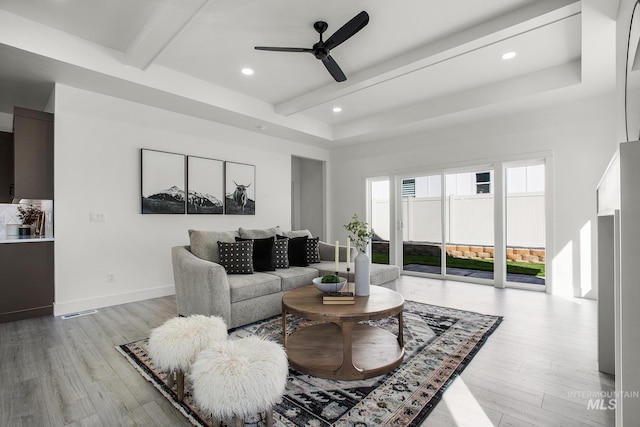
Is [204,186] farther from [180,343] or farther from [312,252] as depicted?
[180,343]

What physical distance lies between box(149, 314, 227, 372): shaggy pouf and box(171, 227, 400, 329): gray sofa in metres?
0.88

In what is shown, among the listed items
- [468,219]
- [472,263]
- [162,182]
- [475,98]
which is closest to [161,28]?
[162,182]

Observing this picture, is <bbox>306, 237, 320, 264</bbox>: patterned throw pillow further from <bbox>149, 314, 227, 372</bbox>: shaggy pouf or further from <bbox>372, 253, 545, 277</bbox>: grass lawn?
<bbox>372, 253, 545, 277</bbox>: grass lawn

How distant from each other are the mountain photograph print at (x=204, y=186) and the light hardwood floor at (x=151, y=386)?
183 centimetres

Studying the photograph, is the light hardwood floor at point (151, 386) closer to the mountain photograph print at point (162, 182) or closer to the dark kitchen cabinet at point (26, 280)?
the dark kitchen cabinet at point (26, 280)

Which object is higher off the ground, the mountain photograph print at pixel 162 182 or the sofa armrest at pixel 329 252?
the mountain photograph print at pixel 162 182

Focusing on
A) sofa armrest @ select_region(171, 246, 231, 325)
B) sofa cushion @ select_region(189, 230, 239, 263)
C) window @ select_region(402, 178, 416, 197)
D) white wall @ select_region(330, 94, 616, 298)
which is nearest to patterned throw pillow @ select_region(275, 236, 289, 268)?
sofa cushion @ select_region(189, 230, 239, 263)

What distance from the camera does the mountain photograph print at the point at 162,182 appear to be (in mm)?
4250

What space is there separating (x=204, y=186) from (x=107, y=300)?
1.99 m

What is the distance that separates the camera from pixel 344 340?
2.04m

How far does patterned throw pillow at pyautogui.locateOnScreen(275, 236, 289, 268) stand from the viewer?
3.82 metres

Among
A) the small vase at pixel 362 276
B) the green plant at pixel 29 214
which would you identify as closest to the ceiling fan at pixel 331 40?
the small vase at pixel 362 276

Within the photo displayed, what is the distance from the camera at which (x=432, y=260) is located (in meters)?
5.74

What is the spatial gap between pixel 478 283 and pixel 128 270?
207 inches
